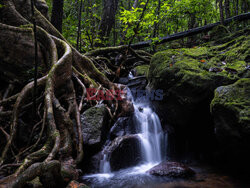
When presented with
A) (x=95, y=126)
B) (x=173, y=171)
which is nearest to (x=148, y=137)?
(x=173, y=171)

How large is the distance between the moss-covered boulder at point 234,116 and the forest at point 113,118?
0.7 inches

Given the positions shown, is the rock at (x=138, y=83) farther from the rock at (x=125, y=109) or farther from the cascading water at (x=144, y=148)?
the rock at (x=125, y=109)

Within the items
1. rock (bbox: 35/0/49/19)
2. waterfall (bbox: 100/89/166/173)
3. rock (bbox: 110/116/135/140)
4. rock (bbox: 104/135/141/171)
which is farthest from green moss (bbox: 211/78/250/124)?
rock (bbox: 35/0/49/19)

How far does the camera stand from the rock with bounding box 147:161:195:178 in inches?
159

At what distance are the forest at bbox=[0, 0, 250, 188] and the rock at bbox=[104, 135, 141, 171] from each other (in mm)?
27

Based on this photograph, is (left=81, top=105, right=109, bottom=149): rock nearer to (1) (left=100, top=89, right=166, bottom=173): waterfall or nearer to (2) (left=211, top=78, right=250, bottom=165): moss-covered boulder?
(1) (left=100, top=89, right=166, bottom=173): waterfall

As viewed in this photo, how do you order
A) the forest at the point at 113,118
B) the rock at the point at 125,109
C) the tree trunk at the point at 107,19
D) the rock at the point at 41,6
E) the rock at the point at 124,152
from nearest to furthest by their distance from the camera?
the forest at the point at 113,118 < the rock at the point at 124,152 < the rock at the point at 125,109 < the rock at the point at 41,6 < the tree trunk at the point at 107,19

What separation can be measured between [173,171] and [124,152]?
1348 mm

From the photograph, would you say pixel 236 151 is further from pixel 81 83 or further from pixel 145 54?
pixel 145 54

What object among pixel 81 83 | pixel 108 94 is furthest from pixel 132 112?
pixel 81 83

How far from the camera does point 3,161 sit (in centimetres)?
306

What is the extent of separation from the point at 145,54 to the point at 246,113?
778 centimetres

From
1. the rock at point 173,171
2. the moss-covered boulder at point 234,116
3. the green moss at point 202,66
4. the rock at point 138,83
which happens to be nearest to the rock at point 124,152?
the rock at point 173,171

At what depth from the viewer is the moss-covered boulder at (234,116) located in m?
3.08
